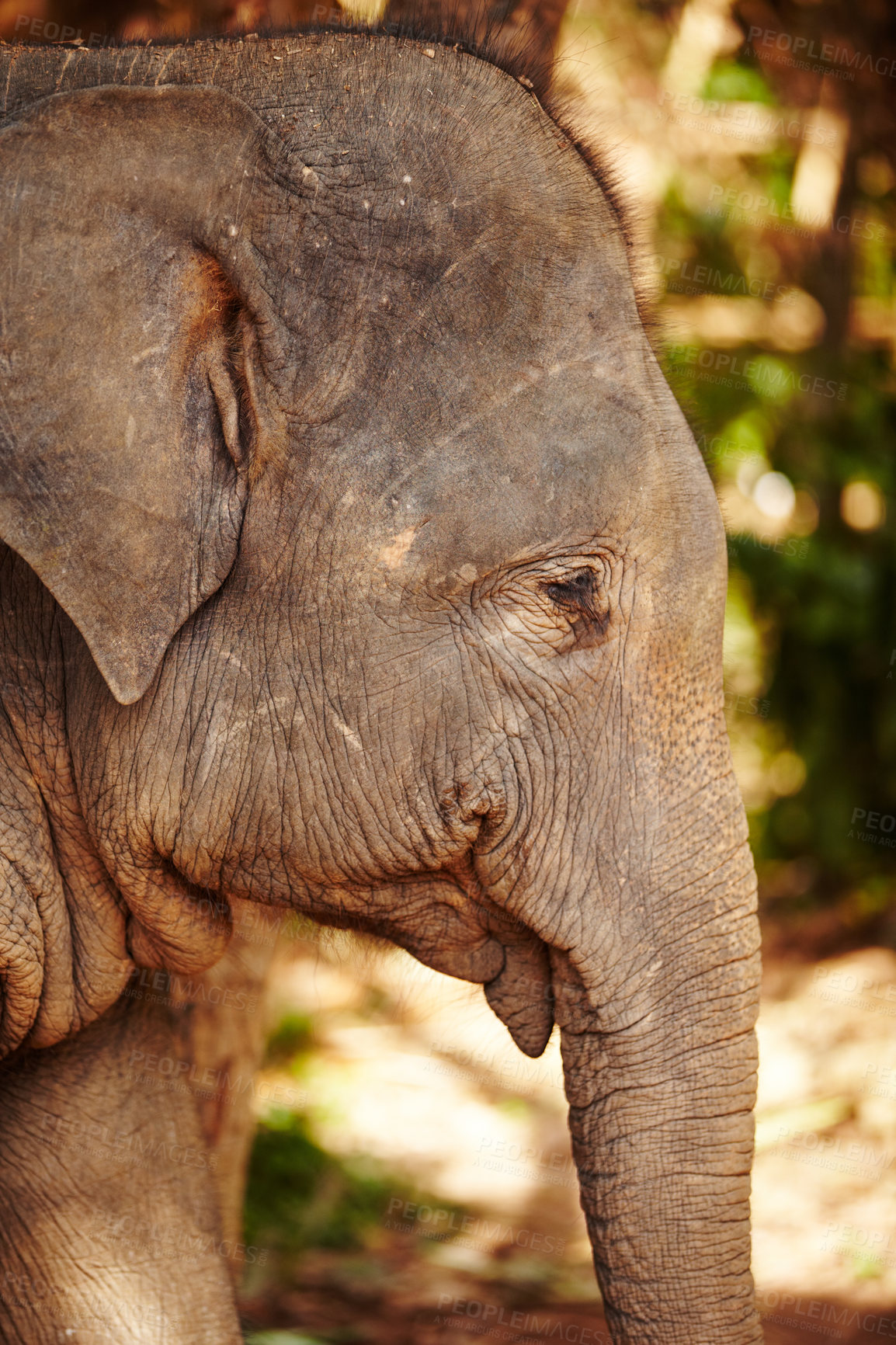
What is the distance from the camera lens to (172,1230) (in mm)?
2547

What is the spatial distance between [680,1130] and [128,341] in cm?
131

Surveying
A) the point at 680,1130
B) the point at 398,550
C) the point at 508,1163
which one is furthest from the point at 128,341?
the point at 508,1163

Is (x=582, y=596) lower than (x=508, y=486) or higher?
lower

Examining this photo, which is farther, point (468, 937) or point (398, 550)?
point (468, 937)

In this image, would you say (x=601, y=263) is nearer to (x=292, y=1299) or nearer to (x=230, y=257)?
(x=230, y=257)

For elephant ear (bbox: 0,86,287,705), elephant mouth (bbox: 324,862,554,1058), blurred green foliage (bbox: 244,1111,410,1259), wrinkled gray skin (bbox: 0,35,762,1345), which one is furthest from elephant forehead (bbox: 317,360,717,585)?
blurred green foliage (bbox: 244,1111,410,1259)

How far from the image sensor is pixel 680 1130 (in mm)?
1951

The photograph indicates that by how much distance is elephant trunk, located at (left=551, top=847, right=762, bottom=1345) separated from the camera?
6.32ft

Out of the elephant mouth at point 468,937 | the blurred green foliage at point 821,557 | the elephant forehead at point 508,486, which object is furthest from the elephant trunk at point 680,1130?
the blurred green foliage at point 821,557

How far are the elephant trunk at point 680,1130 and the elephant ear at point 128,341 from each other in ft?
2.70

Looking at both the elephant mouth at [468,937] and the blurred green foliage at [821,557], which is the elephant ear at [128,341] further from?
the blurred green foliage at [821,557]

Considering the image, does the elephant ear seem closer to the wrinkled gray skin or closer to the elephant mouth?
the wrinkled gray skin

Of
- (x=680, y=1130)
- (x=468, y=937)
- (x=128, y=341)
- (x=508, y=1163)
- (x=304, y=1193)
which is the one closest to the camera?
(x=128, y=341)

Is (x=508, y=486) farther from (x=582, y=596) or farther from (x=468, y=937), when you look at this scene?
(x=468, y=937)
